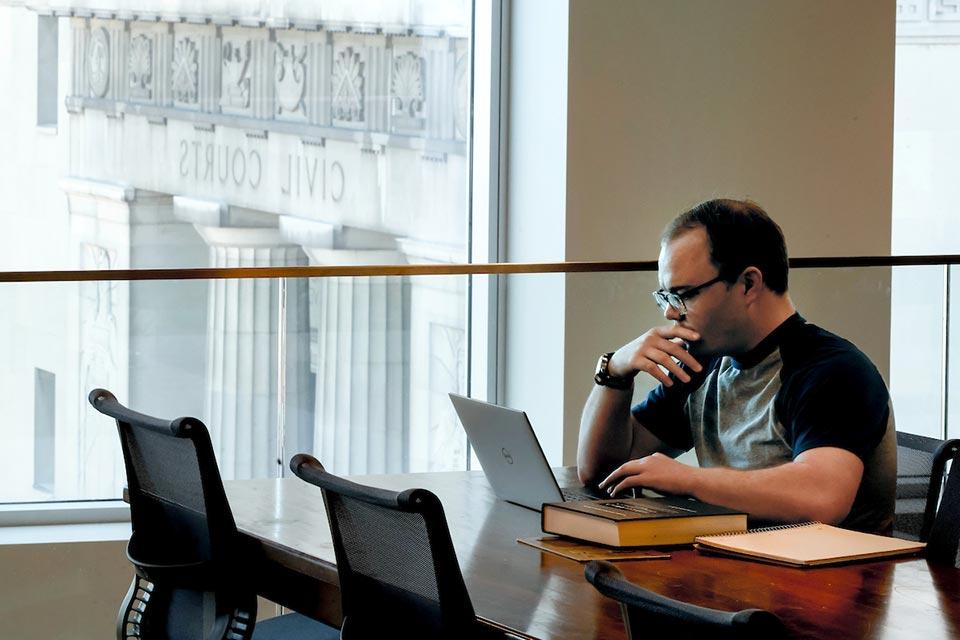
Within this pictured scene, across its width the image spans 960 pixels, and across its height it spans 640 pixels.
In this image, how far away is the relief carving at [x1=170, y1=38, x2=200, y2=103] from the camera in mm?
5078

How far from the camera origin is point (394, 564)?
1869 millimetres

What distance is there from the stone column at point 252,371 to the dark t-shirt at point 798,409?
6.31ft

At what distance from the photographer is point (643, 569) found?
6.29ft

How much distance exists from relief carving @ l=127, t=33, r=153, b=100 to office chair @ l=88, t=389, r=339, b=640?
2.71 metres

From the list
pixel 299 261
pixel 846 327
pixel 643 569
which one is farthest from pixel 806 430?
pixel 299 261

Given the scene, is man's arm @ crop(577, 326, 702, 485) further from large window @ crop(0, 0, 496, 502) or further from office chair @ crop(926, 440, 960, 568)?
large window @ crop(0, 0, 496, 502)

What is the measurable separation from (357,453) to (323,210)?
1003 millimetres

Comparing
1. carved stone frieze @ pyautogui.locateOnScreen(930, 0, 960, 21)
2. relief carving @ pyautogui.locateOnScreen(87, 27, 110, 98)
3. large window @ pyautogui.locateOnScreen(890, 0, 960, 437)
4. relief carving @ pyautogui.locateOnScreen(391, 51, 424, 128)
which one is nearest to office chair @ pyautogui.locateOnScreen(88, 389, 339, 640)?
relief carving @ pyautogui.locateOnScreen(87, 27, 110, 98)

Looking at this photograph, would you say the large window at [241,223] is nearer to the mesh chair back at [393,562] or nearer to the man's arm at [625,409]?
the man's arm at [625,409]

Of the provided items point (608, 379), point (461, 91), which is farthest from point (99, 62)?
point (608, 379)

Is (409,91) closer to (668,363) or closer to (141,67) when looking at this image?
(141,67)

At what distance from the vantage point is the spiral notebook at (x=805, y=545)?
194 cm

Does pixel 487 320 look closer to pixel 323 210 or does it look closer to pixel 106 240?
pixel 323 210

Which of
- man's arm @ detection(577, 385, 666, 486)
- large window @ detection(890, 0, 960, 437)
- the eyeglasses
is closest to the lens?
the eyeglasses
